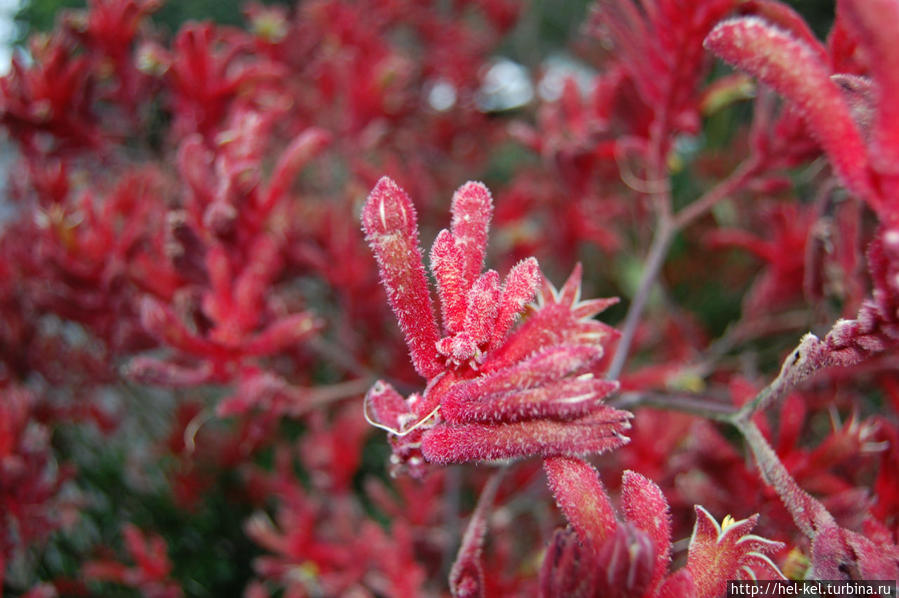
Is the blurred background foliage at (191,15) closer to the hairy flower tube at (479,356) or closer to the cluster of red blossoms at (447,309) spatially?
the cluster of red blossoms at (447,309)

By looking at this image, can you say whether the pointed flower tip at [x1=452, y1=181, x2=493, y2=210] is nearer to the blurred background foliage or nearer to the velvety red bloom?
the velvety red bloom

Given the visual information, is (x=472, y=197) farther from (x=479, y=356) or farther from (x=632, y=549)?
(x=632, y=549)

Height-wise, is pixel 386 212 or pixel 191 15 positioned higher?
pixel 386 212

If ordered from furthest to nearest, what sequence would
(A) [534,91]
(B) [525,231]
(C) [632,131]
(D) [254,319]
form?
(A) [534,91] → (B) [525,231] → (C) [632,131] → (D) [254,319]

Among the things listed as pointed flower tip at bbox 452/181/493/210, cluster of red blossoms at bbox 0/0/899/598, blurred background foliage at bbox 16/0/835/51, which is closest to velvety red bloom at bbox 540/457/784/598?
cluster of red blossoms at bbox 0/0/899/598

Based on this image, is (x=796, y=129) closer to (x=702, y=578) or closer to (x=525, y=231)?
(x=702, y=578)

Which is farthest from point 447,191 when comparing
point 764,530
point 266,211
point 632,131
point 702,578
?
point 702,578

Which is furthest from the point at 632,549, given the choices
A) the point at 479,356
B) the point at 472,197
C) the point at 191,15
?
the point at 191,15
